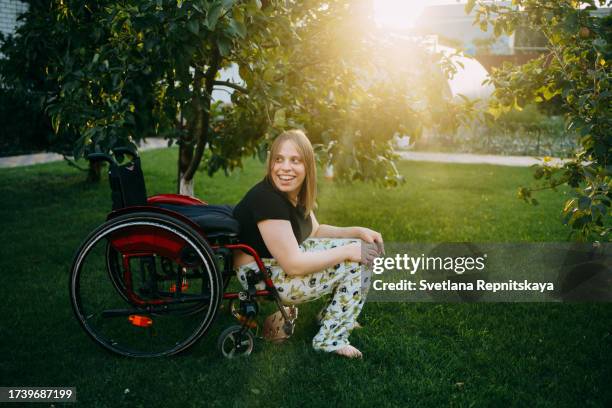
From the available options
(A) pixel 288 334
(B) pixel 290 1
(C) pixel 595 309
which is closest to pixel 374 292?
(A) pixel 288 334

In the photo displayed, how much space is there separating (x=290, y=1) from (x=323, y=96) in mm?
1015

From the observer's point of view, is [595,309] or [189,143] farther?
[189,143]

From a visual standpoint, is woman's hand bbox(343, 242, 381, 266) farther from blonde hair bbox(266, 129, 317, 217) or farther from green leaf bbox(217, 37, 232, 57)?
green leaf bbox(217, 37, 232, 57)

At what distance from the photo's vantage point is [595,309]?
3830 mm

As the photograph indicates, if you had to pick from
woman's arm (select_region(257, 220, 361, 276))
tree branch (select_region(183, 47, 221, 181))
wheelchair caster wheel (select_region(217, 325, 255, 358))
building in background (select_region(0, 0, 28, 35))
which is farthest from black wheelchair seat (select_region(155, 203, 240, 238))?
building in background (select_region(0, 0, 28, 35))

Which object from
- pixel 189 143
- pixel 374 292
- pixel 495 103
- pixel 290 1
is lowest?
pixel 374 292

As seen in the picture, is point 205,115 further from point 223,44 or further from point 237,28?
point 237,28

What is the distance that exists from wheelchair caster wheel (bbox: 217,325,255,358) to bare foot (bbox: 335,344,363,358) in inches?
18.1

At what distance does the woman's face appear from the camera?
9.45 feet

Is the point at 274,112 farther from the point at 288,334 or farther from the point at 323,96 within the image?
the point at 288,334

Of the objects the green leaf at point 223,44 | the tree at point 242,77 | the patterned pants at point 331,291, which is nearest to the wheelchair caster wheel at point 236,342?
the patterned pants at point 331,291

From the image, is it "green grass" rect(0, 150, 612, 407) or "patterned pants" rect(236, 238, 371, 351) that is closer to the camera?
"green grass" rect(0, 150, 612, 407)

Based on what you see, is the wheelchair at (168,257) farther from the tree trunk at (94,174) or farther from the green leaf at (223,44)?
the tree trunk at (94,174)

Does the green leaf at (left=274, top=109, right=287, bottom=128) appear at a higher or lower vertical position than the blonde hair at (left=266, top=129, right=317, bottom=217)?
higher
